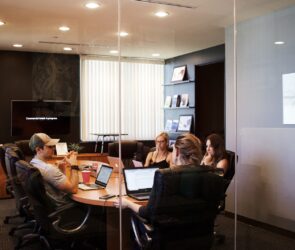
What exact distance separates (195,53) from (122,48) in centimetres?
155

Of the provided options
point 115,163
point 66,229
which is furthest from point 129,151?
point 66,229

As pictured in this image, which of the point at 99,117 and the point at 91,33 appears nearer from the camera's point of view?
the point at 99,117

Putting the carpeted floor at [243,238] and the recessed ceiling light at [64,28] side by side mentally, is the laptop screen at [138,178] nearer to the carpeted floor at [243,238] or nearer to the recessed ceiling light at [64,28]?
the carpeted floor at [243,238]

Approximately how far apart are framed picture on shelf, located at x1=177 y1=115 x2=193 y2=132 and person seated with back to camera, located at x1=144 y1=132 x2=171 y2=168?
17.7 inches

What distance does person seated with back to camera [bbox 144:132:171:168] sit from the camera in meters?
3.71

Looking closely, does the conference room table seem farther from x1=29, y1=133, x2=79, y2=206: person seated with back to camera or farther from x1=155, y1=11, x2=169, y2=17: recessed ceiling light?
x1=155, y1=11, x2=169, y2=17: recessed ceiling light

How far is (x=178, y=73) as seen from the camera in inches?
177

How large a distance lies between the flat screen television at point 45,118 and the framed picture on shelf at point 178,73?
1.24 m

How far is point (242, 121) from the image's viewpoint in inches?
188

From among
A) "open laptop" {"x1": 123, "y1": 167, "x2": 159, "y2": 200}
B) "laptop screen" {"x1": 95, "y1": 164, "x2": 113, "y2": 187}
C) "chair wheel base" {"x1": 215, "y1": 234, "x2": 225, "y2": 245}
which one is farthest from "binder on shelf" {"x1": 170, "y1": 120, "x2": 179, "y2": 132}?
"chair wheel base" {"x1": 215, "y1": 234, "x2": 225, "y2": 245}

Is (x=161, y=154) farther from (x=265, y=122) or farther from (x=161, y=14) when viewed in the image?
(x=161, y=14)

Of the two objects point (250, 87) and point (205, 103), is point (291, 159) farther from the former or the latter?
point (205, 103)

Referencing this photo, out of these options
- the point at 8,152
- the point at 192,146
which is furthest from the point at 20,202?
the point at 192,146

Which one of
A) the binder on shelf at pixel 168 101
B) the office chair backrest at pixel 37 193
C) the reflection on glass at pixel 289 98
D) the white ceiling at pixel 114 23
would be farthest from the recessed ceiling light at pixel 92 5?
the reflection on glass at pixel 289 98
